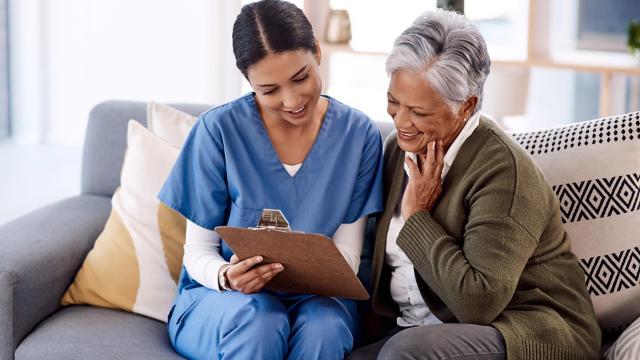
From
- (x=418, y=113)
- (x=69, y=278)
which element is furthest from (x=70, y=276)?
(x=418, y=113)

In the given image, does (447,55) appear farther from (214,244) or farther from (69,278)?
(69,278)

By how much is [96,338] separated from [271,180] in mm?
516

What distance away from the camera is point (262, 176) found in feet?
6.58

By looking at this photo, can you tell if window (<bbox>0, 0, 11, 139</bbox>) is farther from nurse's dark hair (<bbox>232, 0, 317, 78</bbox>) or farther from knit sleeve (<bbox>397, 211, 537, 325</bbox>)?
knit sleeve (<bbox>397, 211, 537, 325</bbox>)

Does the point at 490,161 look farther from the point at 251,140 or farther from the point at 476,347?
the point at 251,140

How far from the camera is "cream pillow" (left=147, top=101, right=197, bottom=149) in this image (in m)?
2.32

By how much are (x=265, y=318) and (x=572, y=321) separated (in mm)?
628

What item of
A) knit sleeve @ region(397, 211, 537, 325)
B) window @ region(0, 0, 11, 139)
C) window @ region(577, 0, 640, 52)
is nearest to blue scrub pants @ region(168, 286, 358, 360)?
knit sleeve @ region(397, 211, 537, 325)

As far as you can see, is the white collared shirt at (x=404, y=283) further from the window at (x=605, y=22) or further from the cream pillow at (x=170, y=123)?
the window at (x=605, y=22)

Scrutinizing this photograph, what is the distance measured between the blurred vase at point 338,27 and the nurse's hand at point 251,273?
1.97m

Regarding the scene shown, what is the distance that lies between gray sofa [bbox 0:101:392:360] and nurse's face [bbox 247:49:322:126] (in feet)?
1.41

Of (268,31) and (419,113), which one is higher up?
(268,31)

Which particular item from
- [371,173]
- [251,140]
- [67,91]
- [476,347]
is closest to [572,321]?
[476,347]

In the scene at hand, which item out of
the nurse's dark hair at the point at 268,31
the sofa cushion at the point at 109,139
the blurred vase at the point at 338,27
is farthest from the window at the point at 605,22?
the nurse's dark hair at the point at 268,31
